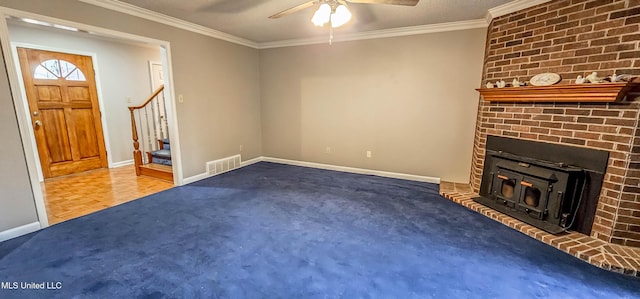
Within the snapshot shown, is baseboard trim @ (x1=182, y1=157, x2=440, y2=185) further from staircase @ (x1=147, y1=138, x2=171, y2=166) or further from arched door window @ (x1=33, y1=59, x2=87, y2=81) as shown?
arched door window @ (x1=33, y1=59, x2=87, y2=81)

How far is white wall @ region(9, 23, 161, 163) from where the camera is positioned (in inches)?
172

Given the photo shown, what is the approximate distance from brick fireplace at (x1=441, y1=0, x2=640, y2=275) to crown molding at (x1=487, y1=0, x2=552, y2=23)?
50mm

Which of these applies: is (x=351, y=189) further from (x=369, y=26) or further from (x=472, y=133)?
(x=369, y=26)

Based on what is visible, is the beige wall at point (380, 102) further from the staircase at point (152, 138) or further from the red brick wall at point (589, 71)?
the staircase at point (152, 138)

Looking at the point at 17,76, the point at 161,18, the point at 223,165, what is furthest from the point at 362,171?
the point at 17,76

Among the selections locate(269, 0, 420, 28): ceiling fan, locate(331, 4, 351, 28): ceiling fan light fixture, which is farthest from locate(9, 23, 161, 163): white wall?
locate(331, 4, 351, 28): ceiling fan light fixture

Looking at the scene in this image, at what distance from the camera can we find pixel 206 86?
4.17m

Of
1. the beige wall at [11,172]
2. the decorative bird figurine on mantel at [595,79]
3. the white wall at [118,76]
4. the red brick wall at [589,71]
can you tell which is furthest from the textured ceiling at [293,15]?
the white wall at [118,76]

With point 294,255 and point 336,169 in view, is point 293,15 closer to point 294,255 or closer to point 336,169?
point 336,169

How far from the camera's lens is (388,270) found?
204 centimetres

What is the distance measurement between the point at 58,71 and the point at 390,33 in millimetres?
5175

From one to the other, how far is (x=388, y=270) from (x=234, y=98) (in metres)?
3.84

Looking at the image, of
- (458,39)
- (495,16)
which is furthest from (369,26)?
(495,16)

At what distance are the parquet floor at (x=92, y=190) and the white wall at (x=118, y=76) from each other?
664mm
